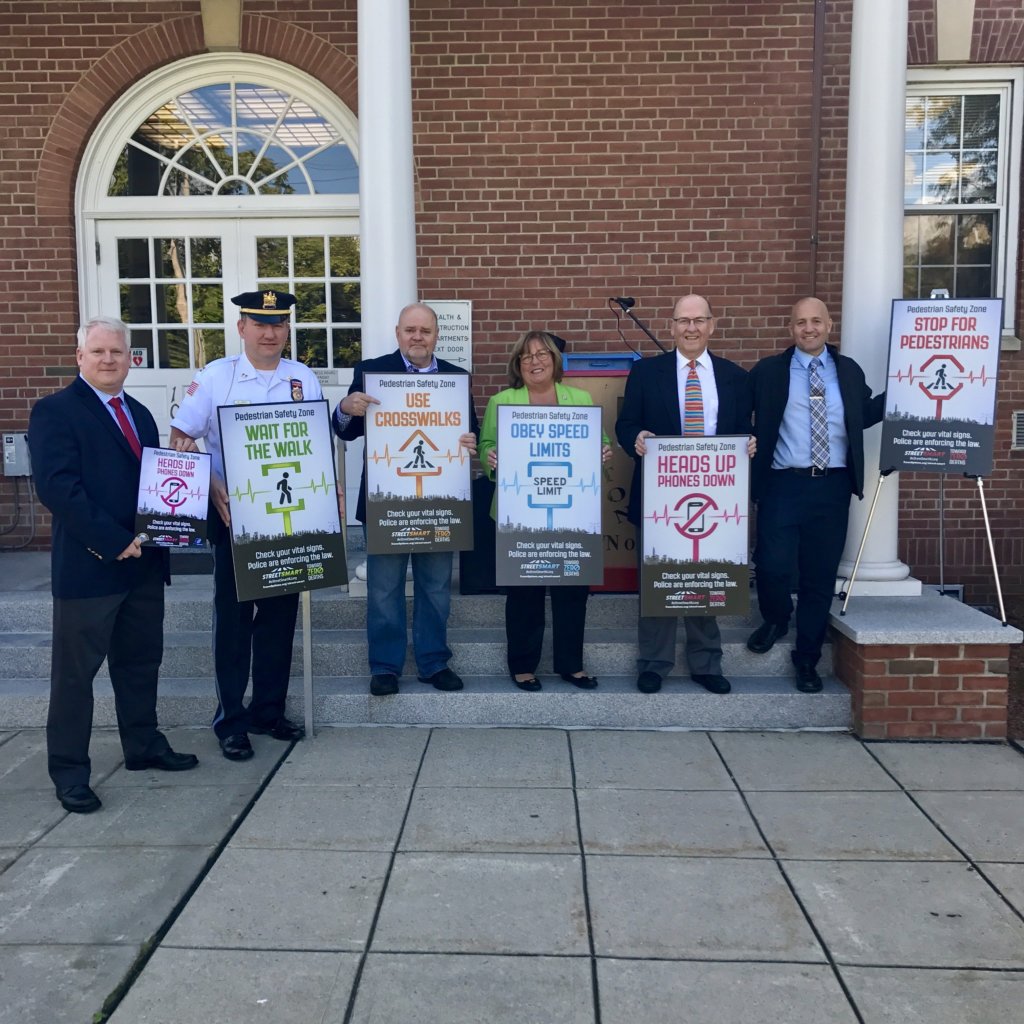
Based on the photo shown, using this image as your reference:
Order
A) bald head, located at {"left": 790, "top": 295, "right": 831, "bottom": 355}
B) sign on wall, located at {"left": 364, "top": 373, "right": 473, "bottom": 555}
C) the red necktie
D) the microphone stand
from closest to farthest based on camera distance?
the red necktie, sign on wall, located at {"left": 364, "top": 373, "right": 473, "bottom": 555}, bald head, located at {"left": 790, "top": 295, "right": 831, "bottom": 355}, the microphone stand

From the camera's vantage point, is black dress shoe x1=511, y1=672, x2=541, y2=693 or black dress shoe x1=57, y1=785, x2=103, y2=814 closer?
black dress shoe x1=57, y1=785, x2=103, y2=814

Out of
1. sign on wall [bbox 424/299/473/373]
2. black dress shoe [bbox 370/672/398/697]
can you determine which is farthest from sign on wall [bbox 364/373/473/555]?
sign on wall [bbox 424/299/473/373]

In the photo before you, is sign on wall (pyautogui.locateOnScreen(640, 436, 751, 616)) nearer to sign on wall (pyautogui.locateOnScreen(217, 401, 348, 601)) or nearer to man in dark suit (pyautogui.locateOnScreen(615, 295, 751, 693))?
man in dark suit (pyautogui.locateOnScreen(615, 295, 751, 693))

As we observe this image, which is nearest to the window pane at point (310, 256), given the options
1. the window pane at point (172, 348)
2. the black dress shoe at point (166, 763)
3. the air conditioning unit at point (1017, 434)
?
the window pane at point (172, 348)

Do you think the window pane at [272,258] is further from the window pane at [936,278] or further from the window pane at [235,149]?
the window pane at [936,278]

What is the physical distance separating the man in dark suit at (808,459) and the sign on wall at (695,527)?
187 mm

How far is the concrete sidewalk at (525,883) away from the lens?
2.86 meters

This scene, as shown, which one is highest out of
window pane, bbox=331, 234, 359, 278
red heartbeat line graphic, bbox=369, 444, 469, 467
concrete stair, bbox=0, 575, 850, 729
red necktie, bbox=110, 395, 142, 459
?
window pane, bbox=331, 234, 359, 278

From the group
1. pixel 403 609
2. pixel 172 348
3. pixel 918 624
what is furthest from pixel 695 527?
pixel 172 348

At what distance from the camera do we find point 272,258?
24.7 feet

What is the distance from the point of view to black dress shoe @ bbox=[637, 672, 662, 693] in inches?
198

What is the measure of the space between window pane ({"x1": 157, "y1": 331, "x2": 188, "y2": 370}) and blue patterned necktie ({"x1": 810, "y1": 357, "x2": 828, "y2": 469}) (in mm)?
4677

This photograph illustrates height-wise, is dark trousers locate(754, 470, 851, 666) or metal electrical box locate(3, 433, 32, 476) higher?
metal electrical box locate(3, 433, 32, 476)

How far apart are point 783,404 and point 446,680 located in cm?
211
